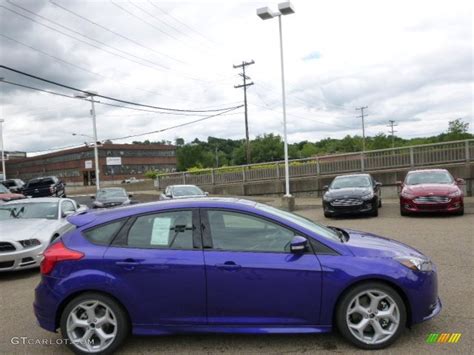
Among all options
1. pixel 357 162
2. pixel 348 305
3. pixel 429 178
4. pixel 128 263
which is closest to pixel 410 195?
pixel 429 178

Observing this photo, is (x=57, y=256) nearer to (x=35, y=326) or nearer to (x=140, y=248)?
(x=140, y=248)

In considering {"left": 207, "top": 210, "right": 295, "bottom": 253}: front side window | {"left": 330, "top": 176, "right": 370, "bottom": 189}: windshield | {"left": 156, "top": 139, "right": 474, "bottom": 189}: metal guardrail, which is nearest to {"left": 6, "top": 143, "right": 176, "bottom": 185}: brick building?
{"left": 156, "top": 139, "right": 474, "bottom": 189}: metal guardrail

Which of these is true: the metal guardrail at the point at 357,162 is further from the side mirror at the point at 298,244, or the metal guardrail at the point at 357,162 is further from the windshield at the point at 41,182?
the side mirror at the point at 298,244

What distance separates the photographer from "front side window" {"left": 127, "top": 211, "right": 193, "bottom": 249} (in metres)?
4.09

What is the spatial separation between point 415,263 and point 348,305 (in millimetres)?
767

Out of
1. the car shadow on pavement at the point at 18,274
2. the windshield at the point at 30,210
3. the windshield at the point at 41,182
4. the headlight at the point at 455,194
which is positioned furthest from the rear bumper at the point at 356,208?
the windshield at the point at 41,182

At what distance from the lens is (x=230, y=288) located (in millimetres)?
3928

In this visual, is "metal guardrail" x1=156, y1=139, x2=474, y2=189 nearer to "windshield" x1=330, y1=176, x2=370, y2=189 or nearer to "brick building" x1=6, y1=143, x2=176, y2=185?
"windshield" x1=330, y1=176, x2=370, y2=189

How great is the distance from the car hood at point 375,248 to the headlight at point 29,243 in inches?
220

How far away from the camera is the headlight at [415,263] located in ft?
13.2

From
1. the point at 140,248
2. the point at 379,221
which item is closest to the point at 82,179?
the point at 379,221

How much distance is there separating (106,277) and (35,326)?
1648 millimetres

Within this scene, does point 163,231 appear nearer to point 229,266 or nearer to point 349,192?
point 229,266

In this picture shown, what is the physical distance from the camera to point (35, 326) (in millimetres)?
4918
